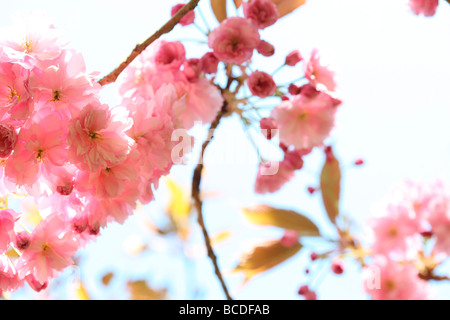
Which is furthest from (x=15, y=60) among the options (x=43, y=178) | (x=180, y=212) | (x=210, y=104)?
(x=180, y=212)

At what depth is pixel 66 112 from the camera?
29.1 inches

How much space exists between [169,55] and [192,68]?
6 centimetres

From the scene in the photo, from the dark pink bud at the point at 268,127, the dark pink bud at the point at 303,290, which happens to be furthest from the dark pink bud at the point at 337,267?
the dark pink bud at the point at 268,127

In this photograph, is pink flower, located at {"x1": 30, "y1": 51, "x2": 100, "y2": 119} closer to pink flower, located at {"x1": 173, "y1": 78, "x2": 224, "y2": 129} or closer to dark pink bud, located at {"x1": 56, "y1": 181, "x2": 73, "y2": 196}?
dark pink bud, located at {"x1": 56, "y1": 181, "x2": 73, "y2": 196}

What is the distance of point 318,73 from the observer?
47.4 inches

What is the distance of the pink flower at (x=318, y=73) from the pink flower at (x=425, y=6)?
12.0 inches

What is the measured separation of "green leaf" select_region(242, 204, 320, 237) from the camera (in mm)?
1665

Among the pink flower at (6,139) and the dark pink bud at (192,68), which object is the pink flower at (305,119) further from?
the pink flower at (6,139)

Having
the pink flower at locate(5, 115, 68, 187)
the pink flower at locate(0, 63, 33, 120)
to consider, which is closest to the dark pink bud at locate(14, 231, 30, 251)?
the pink flower at locate(5, 115, 68, 187)

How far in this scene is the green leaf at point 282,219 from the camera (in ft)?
5.46

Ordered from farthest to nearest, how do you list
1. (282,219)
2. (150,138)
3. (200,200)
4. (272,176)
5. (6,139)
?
(282,219) → (272,176) → (200,200) → (150,138) → (6,139)

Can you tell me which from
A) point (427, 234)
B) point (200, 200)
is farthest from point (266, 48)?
point (427, 234)

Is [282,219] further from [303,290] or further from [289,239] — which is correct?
[303,290]
